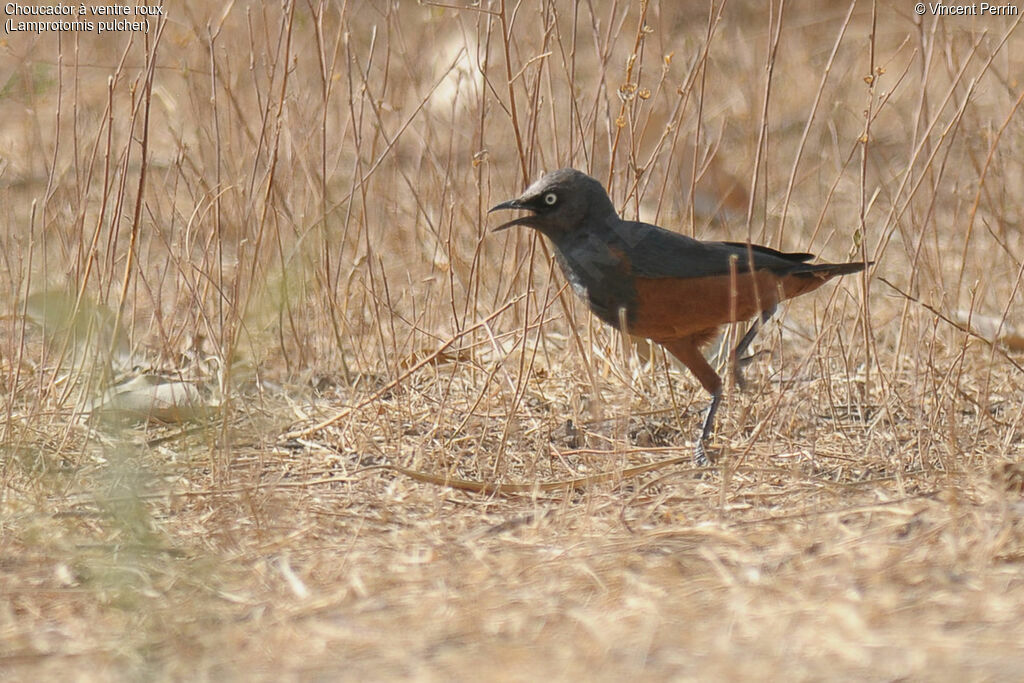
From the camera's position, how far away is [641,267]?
13.2ft

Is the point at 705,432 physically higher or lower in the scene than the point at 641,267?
lower

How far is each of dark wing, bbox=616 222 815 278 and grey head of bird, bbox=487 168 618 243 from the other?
0.41 ft

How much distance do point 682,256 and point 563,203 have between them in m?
0.44

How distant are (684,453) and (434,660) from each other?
1928 millimetres

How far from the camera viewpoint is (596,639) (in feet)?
7.64

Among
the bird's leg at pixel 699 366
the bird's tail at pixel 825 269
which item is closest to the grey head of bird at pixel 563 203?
the bird's leg at pixel 699 366

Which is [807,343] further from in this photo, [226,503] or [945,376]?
[226,503]

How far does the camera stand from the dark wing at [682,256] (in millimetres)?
4043

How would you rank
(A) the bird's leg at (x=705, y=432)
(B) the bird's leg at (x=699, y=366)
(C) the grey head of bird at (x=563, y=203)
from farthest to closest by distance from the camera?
(B) the bird's leg at (x=699, y=366) < (C) the grey head of bird at (x=563, y=203) < (A) the bird's leg at (x=705, y=432)

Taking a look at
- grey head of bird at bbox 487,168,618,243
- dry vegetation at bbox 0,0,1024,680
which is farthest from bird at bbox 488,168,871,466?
dry vegetation at bbox 0,0,1024,680

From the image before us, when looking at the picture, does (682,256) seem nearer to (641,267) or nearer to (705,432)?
(641,267)

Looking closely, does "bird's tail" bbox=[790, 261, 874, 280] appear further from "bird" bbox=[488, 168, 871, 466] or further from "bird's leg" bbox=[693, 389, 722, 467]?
"bird's leg" bbox=[693, 389, 722, 467]

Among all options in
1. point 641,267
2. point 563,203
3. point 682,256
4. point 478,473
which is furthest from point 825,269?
point 478,473

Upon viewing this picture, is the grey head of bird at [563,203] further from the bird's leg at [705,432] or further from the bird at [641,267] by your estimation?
the bird's leg at [705,432]
